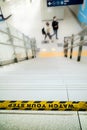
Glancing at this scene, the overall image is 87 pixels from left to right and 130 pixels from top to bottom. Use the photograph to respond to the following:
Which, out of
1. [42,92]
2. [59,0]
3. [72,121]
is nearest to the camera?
[72,121]

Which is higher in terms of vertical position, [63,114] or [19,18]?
[19,18]

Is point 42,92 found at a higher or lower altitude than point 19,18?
lower

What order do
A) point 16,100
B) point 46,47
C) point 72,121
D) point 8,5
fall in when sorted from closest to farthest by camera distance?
point 72,121 → point 16,100 → point 46,47 → point 8,5

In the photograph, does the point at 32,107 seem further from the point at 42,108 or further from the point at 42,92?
the point at 42,92

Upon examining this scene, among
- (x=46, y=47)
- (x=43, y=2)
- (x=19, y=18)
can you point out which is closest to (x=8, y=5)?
(x=19, y=18)

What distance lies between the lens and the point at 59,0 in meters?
6.32

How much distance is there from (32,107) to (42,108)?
85mm

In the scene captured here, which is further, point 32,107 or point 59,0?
point 59,0

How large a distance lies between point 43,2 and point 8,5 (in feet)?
13.7

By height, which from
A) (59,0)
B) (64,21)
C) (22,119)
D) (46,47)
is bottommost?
(46,47)

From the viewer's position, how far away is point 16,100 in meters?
1.27

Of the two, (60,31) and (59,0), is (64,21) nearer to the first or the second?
(60,31)

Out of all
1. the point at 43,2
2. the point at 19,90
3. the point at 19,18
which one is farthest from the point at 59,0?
the point at 19,90

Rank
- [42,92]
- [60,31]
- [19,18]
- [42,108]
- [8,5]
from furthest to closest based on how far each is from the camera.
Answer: [8,5] < [19,18] < [60,31] < [42,92] < [42,108]
